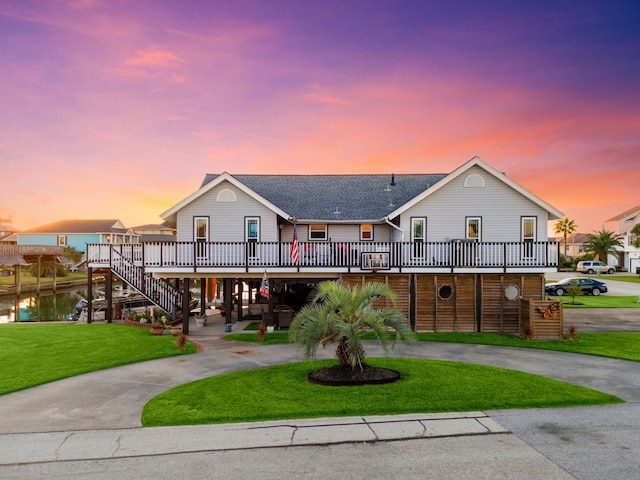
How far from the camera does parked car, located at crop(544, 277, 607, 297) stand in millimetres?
37281

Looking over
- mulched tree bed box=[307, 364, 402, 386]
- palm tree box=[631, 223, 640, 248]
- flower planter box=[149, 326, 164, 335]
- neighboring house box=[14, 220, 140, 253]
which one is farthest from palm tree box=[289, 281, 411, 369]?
neighboring house box=[14, 220, 140, 253]

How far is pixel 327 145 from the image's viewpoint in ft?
95.3

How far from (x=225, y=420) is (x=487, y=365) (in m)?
9.24

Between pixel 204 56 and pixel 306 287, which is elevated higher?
pixel 204 56

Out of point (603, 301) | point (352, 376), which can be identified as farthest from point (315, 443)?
point (603, 301)

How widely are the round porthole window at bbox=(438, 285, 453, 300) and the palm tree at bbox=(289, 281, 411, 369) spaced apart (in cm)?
933

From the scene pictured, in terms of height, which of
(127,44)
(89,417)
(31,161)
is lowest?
(89,417)

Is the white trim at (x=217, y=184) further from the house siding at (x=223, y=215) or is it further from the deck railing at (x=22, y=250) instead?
the deck railing at (x=22, y=250)

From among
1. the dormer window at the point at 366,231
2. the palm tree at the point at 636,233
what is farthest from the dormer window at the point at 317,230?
the palm tree at the point at 636,233

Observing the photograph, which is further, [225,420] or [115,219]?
[115,219]

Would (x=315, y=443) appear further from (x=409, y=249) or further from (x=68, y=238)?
(x=68, y=238)

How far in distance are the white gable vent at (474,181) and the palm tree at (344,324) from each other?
1152 centimetres

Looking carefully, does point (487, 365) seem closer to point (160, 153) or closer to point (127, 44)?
point (127, 44)

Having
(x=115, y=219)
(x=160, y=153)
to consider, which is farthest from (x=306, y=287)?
(x=115, y=219)
